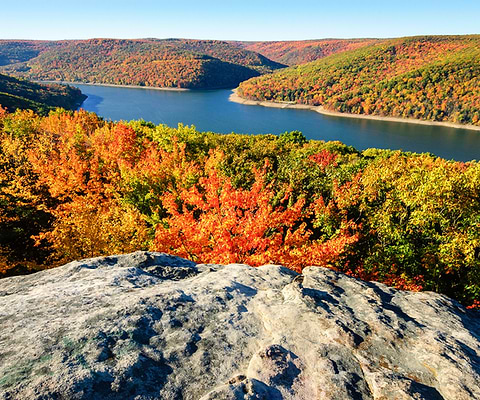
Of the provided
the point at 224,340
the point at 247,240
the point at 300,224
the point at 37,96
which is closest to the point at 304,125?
the point at 300,224

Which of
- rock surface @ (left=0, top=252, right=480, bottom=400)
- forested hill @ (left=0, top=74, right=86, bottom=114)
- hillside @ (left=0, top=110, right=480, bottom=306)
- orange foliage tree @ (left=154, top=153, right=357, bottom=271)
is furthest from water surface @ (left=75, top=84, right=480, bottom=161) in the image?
rock surface @ (left=0, top=252, right=480, bottom=400)

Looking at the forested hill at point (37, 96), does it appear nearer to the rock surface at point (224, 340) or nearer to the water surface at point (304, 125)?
the water surface at point (304, 125)

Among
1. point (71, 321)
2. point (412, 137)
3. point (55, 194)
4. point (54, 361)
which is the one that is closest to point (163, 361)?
point (54, 361)

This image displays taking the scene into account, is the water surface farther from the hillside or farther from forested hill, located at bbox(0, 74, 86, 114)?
the hillside

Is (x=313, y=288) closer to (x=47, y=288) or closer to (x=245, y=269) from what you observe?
(x=245, y=269)

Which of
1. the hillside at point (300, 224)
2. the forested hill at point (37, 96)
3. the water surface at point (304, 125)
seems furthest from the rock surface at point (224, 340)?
the forested hill at point (37, 96)

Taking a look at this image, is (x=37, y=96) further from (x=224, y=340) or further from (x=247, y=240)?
(x=224, y=340)

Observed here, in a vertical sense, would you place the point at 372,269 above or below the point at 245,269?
below
